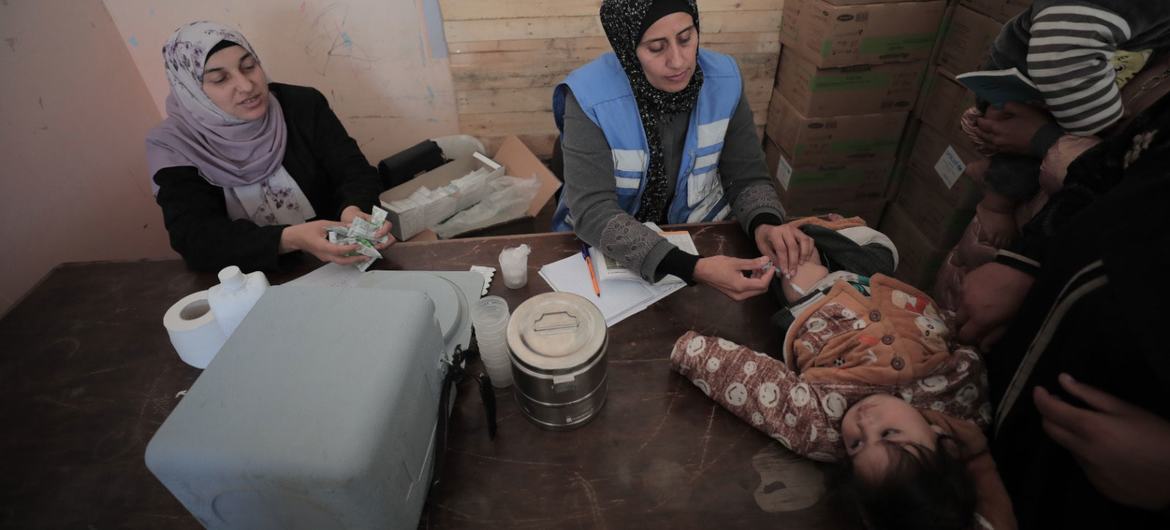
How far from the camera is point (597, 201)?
1.54m

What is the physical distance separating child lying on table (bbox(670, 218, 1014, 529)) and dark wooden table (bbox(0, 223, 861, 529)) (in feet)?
0.20

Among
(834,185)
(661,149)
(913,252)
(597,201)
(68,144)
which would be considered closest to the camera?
(597,201)

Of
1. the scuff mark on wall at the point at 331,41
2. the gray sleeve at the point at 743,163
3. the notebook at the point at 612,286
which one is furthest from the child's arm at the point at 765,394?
the scuff mark on wall at the point at 331,41

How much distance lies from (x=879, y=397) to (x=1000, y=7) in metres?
2.15

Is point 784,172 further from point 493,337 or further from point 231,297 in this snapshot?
point 231,297

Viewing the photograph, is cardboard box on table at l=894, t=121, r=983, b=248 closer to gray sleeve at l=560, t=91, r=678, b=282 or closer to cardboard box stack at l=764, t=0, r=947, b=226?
cardboard box stack at l=764, t=0, r=947, b=226

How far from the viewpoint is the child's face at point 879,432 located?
96 cm

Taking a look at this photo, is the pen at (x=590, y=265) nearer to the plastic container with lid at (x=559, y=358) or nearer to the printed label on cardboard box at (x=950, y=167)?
the plastic container with lid at (x=559, y=358)

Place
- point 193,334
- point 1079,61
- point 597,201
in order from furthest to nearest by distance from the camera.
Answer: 1. point 597,201
2. point 1079,61
3. point 193,334

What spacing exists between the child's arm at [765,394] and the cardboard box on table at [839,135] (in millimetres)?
2141

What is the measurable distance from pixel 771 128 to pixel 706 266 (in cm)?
225

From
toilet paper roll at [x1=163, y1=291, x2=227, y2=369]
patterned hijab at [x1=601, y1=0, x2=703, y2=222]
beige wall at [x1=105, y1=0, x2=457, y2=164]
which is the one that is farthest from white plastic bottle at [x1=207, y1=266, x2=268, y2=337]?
beige wall at [x1=105, y1=0, x2=457, y2=164]

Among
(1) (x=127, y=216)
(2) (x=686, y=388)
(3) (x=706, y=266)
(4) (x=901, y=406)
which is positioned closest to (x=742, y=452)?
(2) (x=686, y=388)

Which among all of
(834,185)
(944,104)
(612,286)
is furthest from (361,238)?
(944,104)
